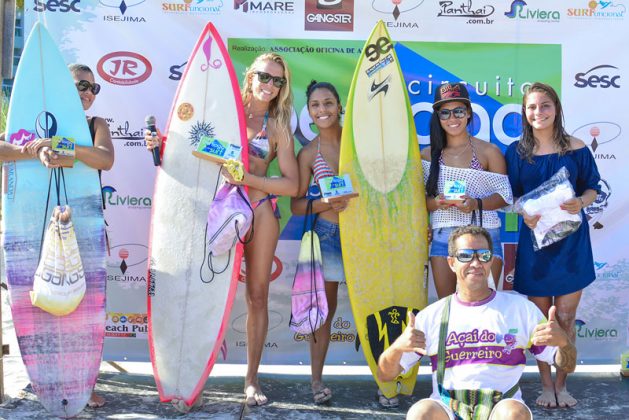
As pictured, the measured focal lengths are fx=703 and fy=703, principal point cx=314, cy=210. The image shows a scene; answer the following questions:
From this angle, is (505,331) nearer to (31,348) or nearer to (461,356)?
(461,356)

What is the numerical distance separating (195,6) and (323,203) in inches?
59.2

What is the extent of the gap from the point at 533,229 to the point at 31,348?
8.40 feet

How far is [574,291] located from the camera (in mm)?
3541

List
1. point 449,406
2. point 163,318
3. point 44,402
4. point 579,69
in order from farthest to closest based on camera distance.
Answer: point 579,69 → point 163,318 → point 44,402 → point 449,406

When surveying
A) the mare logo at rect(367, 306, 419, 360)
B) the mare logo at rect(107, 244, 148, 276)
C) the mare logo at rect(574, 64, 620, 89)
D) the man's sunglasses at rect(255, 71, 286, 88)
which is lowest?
the mare logo at rect(367, 306, 419, 360)

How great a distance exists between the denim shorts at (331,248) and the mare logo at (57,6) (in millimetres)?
1975

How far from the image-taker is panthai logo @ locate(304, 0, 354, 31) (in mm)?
4230

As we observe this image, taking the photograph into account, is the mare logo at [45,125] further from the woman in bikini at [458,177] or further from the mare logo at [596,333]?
the mare logo at [596,333]

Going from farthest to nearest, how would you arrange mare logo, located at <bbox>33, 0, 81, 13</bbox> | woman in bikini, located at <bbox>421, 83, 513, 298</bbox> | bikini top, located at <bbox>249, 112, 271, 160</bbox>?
1. mare logo, located at <bbox>33, 0, 81, 13</bbox>
2. bikini top, located at <bbox>249, 112, 271, 160</bbox>
3. woman in bikini, located at <bbox>421, 83, 513, 298</bbox>

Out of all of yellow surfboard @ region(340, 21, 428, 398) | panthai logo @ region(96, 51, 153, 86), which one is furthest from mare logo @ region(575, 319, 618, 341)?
panthai logo @ region(96, 51, 153, 86)

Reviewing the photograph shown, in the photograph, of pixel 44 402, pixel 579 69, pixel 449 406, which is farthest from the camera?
pixel 579 69

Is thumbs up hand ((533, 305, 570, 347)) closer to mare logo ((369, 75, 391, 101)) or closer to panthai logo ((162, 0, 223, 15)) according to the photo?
mare logo ((369, 75, 391, 101))

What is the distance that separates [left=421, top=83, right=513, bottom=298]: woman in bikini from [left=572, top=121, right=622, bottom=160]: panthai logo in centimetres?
96

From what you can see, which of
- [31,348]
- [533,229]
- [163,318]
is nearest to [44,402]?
[31,348]
